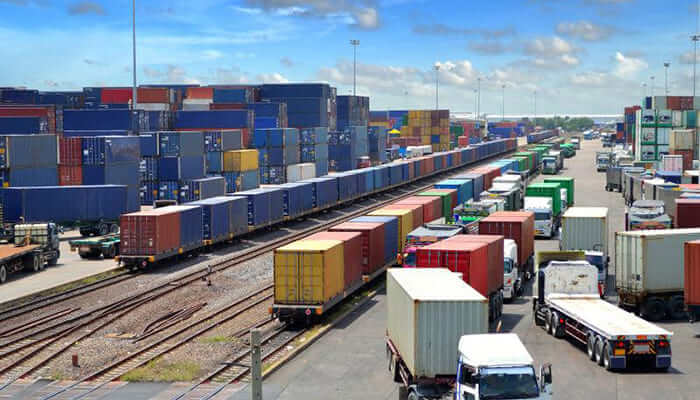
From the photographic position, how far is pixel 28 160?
60.6 metres

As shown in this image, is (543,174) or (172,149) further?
(543,174)

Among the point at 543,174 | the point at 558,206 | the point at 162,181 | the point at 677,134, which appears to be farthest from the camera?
the point at 543,174

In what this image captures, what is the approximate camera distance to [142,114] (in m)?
83.4

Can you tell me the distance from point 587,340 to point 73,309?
816 inches

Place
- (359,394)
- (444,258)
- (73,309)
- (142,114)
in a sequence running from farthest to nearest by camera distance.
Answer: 1. (142,114)
2. (73,309)
3. (444,258)
4. (359,394)

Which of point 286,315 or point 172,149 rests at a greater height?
point 172,149

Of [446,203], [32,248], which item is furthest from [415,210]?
[32,248]

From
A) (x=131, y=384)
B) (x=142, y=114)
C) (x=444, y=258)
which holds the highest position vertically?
(x=142, y=114)

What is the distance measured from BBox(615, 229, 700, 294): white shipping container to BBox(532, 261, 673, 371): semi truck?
2.62m

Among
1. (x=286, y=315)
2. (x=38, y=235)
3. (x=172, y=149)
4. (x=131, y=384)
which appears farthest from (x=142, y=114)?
(x=131, y=384)

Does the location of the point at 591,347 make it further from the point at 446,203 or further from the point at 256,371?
the point at 446,203

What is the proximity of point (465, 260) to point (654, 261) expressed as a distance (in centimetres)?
803

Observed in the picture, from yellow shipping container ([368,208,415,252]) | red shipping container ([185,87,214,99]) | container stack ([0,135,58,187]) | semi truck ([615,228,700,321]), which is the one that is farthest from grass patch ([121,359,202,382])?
red shipping container ([185,87,214,99])

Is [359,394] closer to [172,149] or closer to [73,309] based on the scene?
[73,309]
